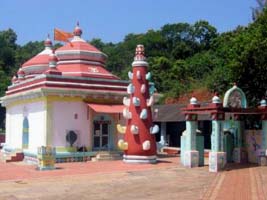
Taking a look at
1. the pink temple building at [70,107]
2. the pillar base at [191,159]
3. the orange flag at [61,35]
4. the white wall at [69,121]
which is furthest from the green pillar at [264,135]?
the orange flag at [61,35]

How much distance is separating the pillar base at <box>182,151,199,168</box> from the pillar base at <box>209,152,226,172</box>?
1.16 meters

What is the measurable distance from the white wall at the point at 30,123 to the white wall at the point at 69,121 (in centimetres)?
66

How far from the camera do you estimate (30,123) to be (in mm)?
22188

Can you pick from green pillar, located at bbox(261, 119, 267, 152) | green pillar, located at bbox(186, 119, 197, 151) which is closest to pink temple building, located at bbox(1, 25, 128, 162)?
green pillar, located at bbox(186, 119, 197, 151)

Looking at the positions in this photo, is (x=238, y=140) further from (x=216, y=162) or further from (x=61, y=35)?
(x=61, y=35)

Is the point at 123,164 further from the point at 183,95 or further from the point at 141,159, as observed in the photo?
the point at 183,95

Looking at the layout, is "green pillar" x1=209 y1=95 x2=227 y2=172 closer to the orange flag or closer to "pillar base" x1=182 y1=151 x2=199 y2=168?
"pillar base" x1=182 y1=151 x2=199 y2=168

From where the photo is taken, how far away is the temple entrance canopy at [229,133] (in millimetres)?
16797

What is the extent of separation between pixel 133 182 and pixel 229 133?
286 inches

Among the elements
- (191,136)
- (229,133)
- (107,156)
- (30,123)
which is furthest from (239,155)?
(30,123)

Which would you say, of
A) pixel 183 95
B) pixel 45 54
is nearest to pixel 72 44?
pixel 45 54

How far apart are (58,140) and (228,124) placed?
8.09m

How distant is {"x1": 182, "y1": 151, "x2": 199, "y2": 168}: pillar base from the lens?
691 inches

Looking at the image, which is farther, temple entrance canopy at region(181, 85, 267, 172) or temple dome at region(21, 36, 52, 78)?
temple dome at region(21, 36, 52, 78)
